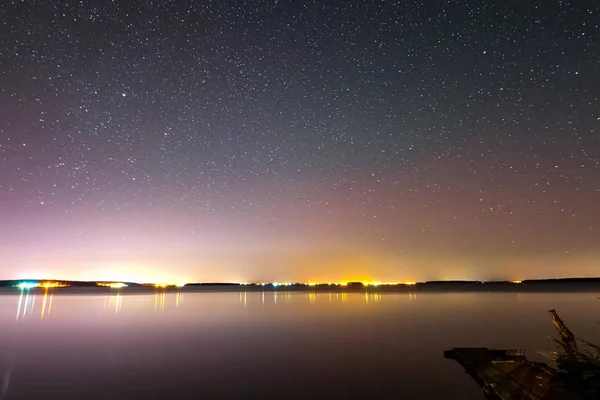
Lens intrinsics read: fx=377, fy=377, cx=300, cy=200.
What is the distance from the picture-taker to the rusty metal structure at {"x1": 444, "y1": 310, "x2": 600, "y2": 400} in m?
11.6

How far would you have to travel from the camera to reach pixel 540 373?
687 inches

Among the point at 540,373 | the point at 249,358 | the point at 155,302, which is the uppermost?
the point at 155,302

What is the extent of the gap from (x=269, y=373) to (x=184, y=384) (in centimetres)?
569

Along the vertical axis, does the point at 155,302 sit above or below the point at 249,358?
above

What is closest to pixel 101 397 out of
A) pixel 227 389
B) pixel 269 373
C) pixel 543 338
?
pixel 227 389

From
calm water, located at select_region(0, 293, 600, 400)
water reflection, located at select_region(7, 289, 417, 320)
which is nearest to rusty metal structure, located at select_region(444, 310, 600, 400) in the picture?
calm water, located at select_region(0, 293, 600, 400)

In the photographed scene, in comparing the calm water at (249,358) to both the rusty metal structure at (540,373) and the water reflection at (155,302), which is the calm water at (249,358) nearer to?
the rusty metal structure at (540,373)

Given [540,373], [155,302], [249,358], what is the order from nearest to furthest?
[540,373] → [249,358] → [155,302]

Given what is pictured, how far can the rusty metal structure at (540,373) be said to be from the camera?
11.6m

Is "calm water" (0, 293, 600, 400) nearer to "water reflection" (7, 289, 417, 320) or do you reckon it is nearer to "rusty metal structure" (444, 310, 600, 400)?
"rusty metal structure" (444, 310, 600, 400)

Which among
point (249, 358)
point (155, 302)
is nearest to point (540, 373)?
point (249, 358)

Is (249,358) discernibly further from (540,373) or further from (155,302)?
(155,302)

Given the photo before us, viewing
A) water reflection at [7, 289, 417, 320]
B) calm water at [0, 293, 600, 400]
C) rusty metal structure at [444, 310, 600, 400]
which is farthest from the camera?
water reflection at [7, 289, 417, 320]

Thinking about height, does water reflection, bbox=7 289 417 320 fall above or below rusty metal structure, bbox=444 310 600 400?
above
